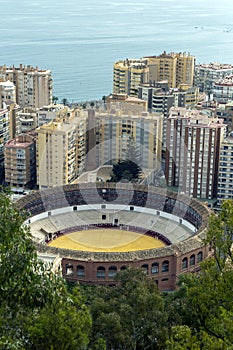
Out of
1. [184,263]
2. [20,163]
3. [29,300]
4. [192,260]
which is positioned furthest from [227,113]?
[29,300]

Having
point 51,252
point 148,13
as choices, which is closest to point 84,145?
point 51,252

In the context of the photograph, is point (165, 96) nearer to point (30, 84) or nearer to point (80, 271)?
point (30, 84)

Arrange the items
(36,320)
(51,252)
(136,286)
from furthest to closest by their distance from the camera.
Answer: (51,252) → (136,286) → (36,320)

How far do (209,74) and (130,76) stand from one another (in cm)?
648

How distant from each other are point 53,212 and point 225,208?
494 inches

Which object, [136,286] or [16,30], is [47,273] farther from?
[16,30]

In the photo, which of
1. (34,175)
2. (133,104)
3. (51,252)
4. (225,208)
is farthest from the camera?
(133,104)

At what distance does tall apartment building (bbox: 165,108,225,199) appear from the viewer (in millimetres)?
21406

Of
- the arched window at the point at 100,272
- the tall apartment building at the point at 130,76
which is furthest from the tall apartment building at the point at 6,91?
the arched window at the point at 100,272

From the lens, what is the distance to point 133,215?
2059 cm

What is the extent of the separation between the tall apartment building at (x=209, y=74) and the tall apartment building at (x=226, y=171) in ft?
53.7

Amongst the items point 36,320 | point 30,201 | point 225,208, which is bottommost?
point 30,201

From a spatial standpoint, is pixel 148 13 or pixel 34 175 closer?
pixel 34 175

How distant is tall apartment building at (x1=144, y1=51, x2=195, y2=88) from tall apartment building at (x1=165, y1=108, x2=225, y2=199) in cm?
1413
